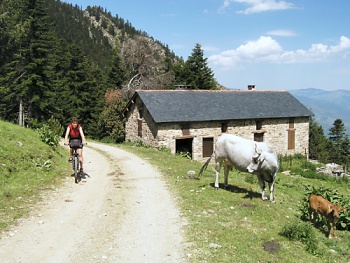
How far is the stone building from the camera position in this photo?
29.8 metres

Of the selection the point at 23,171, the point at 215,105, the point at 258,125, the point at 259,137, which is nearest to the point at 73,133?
the point at 23,171

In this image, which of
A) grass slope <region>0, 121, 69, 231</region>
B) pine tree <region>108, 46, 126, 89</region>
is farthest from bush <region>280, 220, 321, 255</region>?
pine tree <region>108, 46, 126, 89</region>

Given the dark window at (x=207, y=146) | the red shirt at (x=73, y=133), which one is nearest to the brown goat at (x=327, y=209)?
the red shirt at (x=73, y=133)

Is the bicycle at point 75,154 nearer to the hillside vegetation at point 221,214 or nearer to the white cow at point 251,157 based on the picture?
the hillside vegetation at point 221,214

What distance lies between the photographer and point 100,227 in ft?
28.3

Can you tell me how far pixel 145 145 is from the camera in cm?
3084

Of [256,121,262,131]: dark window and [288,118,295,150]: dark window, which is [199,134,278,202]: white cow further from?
[288,118,295,150]: dark window

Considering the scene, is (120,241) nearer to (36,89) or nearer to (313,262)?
(313,262)

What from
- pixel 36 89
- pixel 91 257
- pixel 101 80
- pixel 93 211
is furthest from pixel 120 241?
pixel 101 80

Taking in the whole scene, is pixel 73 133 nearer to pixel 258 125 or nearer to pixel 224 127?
pixel 224 127

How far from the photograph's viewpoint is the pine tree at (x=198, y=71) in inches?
2322

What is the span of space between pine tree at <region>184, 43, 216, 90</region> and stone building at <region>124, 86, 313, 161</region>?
2144 cm

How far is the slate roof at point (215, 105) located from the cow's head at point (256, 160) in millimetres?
17588

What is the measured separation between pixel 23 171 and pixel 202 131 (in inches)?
782
